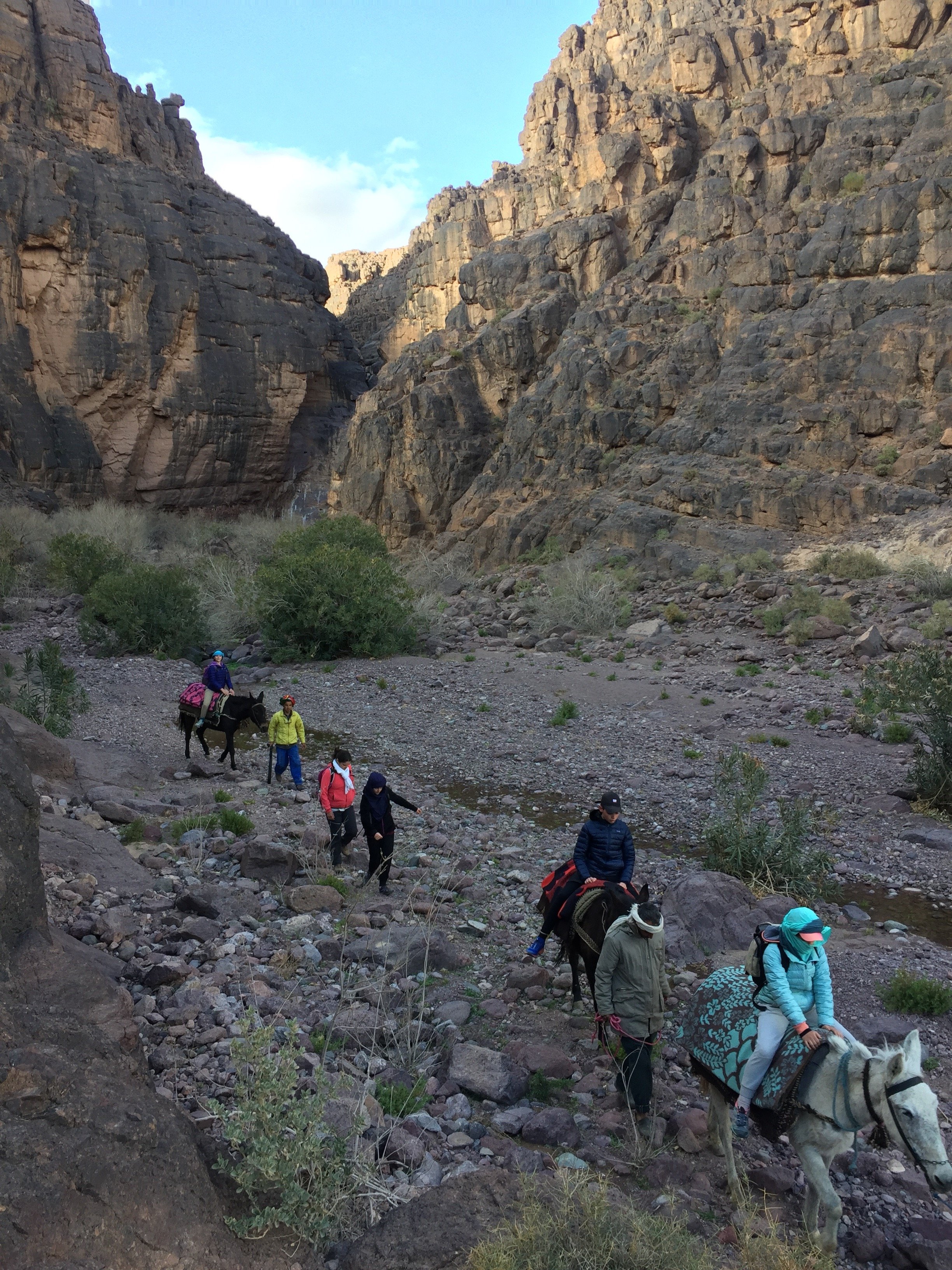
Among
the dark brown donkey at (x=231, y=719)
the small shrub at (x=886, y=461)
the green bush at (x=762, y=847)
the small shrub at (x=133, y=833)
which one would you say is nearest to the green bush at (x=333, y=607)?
the dark brown donkey at (x=231, y=719)

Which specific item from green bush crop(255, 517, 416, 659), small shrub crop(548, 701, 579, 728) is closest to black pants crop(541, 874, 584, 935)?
small shrub crop(548, 701, 579, 728)

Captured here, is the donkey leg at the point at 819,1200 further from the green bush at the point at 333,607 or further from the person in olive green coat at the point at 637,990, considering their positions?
the green bush at the point at 333,607

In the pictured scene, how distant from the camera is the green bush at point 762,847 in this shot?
28.3 feet

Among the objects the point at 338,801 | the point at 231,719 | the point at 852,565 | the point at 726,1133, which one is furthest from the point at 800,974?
the point at 852,565

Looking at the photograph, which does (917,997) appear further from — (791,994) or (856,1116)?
(856,1116)

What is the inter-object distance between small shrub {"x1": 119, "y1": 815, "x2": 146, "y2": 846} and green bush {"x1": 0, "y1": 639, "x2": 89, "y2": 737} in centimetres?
486

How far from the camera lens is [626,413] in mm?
37656

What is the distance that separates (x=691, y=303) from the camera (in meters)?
38.7

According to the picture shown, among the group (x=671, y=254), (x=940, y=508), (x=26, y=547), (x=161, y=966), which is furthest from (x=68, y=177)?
(x=161, y=966)

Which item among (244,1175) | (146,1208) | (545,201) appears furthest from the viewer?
(545,201)

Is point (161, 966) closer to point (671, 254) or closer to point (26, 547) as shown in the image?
point (26, 547)

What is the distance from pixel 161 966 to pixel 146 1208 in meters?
2.68

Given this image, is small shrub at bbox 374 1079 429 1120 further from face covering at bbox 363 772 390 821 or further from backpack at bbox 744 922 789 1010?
face covering at bbox 363 772 390 821

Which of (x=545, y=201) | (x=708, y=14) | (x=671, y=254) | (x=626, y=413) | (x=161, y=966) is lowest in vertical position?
(x=161, y=966)
